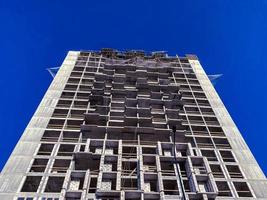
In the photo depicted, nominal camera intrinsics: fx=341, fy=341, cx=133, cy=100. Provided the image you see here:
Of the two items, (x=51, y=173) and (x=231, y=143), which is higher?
(x=231, y=143)

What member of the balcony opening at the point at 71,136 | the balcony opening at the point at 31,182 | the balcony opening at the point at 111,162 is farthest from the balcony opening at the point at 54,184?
the balcony opening at the point at 71,136

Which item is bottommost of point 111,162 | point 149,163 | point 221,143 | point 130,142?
point 111,162

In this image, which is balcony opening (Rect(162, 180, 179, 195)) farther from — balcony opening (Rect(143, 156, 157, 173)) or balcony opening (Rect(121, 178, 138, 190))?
balcony opening (Rect(121, 178, 138, 190))

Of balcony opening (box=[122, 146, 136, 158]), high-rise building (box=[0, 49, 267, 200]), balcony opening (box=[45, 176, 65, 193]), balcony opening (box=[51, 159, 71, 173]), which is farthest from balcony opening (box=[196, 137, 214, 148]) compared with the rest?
balcony opening (box=[45, 176, 65, 193])

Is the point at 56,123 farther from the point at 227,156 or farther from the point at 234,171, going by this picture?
the point at 234,171

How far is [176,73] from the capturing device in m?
62.8

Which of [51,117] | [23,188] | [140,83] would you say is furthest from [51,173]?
[140,83]

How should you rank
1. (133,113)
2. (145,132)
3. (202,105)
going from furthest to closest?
1. (202,105)
2. (133,113)
3. (145,132)

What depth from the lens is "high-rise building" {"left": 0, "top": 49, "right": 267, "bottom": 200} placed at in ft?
107

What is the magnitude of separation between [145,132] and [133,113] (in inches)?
198

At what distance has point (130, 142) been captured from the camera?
137 feet

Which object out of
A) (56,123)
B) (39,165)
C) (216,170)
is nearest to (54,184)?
(39,165)

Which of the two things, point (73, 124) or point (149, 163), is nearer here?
point (149, 163)

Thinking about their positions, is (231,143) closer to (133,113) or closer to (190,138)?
(190,138)
